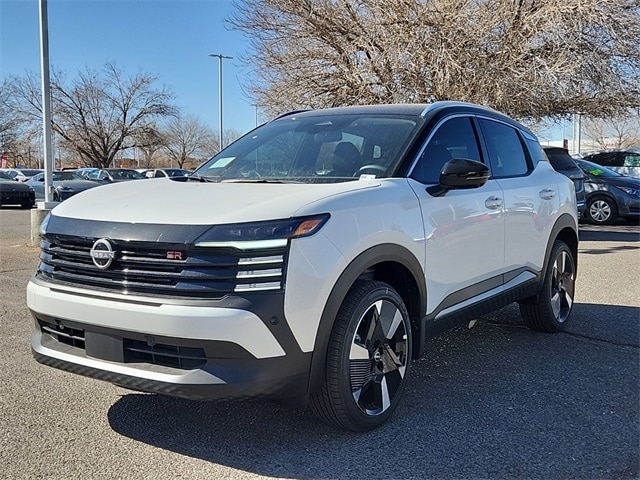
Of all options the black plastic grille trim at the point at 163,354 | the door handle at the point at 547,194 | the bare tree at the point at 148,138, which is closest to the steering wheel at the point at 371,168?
the black plastic grille trim at the point at 163,354

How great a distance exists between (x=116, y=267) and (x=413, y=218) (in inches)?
64.3

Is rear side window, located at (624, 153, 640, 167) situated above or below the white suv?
above

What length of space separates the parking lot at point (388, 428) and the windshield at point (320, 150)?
1437mm

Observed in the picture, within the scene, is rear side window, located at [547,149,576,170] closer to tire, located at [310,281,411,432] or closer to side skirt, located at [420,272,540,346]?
side skirt, located at [420,272,540,346]

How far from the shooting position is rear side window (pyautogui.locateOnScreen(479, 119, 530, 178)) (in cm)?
476

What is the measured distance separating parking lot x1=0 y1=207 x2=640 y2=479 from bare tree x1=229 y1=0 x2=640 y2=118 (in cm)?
772

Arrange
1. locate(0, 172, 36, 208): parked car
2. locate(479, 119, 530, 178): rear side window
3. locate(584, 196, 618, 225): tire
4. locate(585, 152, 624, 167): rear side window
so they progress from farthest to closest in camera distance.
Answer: locate(0, 172, 36, 208): parked car, locate(585, 152, 624, 167): rear side window, locate(584, 196, 618, 225): tire, locate(479, 119, 530, 178): rear side window

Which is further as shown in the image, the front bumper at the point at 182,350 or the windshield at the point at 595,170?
the windshield at the point at 595,170

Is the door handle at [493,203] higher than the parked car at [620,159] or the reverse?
the reverse

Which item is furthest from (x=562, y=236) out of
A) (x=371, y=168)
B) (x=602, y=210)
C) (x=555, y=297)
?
(x=602, y=210)

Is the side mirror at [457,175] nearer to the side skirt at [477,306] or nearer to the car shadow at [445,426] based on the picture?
the side skirt at [477,306]

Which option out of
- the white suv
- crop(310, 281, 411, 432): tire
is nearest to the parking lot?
crop(310, 281, 411, 432): tire

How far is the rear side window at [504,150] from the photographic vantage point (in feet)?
15.6

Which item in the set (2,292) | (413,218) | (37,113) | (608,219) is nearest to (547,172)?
(413,218)
